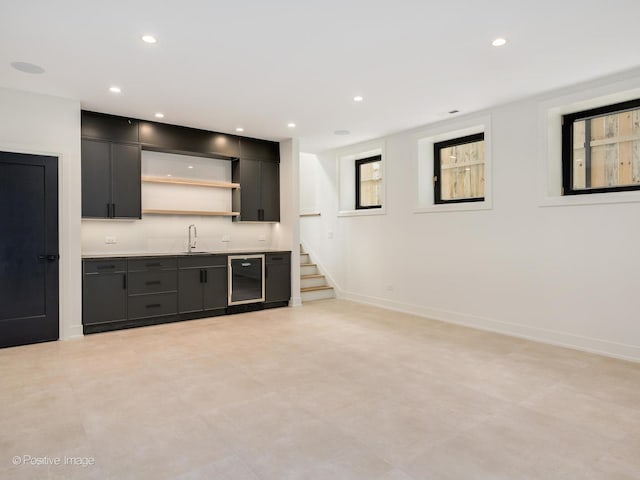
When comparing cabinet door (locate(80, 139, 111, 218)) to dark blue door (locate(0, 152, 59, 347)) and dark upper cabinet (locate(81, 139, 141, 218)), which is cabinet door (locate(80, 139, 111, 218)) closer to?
dark upper cabinet (locate(81, 139, 141, 218))

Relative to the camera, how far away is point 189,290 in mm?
5320

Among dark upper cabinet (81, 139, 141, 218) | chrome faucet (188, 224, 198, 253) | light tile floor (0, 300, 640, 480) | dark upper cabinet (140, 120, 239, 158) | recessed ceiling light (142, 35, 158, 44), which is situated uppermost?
recessed ceiling light (142, 35, 158, 44)

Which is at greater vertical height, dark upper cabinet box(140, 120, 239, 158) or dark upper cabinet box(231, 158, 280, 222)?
dark upper cabinet box(140, 120, 239, 158)

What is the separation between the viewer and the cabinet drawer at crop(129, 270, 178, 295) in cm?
489

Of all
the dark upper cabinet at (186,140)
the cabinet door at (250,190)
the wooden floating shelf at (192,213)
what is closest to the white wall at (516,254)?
the cabinet door at (250,190)

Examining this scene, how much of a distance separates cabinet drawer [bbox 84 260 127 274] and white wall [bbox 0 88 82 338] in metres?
0.09

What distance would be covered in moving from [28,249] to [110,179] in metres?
1.24

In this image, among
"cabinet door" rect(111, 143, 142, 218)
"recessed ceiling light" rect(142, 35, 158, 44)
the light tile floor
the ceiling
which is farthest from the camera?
"cabinet door" rect(111, 143, 142, 218)

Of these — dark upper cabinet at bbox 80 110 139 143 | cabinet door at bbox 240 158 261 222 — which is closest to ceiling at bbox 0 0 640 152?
dark upper cabinet at bbox 80 110 139 143

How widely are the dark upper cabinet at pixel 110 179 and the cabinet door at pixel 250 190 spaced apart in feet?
4.98

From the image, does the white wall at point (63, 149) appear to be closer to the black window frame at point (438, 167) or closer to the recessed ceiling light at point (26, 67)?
the recessed ceiling light at point (26, 67)

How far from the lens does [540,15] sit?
2.80 meters

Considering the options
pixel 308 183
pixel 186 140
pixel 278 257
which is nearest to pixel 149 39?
pixel 186 140

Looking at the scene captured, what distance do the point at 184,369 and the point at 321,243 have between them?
4.41 meters
